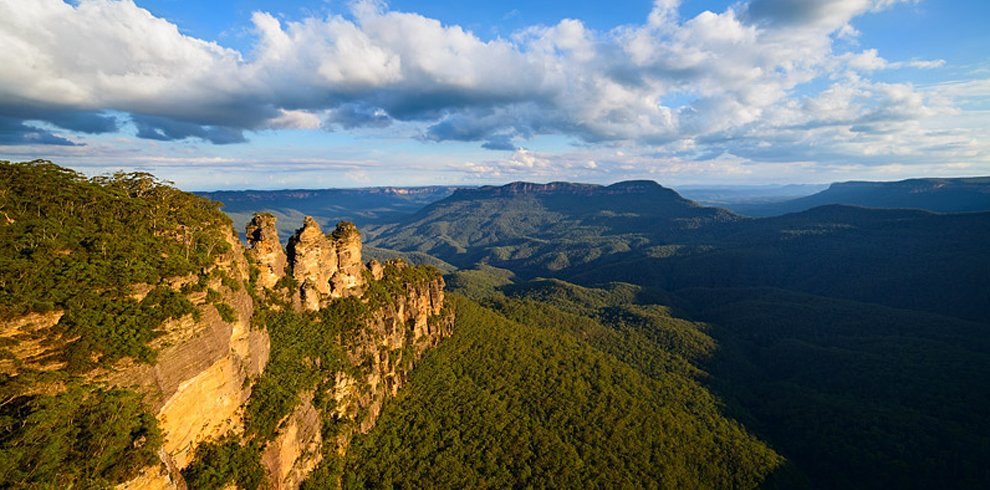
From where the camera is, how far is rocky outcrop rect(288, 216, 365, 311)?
194 feet

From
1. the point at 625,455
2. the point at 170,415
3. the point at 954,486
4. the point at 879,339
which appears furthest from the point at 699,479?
the point at 879,339

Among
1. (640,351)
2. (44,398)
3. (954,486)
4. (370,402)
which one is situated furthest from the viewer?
(640,351)

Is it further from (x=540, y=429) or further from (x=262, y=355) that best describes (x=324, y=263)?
(x=540, y=429)

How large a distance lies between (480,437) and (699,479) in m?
36.9

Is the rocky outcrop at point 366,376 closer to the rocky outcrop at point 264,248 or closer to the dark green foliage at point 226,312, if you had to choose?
the dark green foliage at point 226,312

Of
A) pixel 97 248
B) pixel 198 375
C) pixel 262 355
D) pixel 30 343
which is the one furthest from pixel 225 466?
pixel 97 248

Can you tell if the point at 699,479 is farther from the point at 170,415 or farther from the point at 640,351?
the point at 170,415

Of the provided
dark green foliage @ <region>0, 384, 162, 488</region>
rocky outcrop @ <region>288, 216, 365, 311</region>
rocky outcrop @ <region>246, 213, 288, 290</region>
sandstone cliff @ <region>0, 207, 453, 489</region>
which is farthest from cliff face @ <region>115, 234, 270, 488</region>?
rocky outcrop @ <region>288, 216, 365, 311</region>

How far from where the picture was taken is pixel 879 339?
12025 cm

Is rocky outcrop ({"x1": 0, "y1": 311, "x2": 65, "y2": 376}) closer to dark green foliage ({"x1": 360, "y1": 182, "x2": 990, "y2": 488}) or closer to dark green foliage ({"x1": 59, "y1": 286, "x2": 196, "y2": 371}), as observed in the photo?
dark green foliage ({"x1": 59, "y1": 286, "x2": 196, "y2": 371})

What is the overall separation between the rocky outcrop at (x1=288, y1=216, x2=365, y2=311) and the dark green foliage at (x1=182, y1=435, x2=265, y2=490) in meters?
25.9

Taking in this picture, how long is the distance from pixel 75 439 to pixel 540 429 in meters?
57.0

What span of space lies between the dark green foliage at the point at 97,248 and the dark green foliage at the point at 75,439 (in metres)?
2.64

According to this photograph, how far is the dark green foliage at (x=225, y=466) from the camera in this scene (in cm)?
3148
